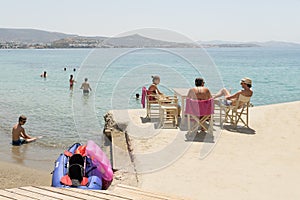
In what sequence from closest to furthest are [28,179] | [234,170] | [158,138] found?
[234,170] → [28,179] → [158,138]

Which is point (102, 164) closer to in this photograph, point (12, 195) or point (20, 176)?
point (20, 176)

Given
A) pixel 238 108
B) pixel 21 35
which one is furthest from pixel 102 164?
pixel 21 35

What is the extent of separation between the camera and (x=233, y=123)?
7.48m

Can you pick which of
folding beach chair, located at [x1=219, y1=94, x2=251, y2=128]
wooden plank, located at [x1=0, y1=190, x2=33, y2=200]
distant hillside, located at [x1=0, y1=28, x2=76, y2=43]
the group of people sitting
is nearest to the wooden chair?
the group of people sitting

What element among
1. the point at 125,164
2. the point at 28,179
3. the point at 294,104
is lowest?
the point at 28,179

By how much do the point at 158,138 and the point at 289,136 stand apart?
261 centimetres

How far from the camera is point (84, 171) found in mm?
4871

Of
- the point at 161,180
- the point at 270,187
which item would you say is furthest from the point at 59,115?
the point at 270,187

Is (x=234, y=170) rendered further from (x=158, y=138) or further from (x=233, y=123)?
(x=233, y=123)

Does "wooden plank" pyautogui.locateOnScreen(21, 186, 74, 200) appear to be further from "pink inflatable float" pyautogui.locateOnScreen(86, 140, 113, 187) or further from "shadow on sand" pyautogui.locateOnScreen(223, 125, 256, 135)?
"shadow on sand" pyautogui.locateOnScreen(223, 125, 256, 135)

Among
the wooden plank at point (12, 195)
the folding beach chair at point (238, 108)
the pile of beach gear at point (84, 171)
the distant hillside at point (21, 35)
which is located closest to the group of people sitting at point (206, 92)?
the folding beach chair at point (238, 108)

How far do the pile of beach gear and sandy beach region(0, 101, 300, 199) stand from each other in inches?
25.4

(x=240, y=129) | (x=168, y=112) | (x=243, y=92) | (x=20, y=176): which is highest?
(x=243, y=92)

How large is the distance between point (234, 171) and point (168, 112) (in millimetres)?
3056
